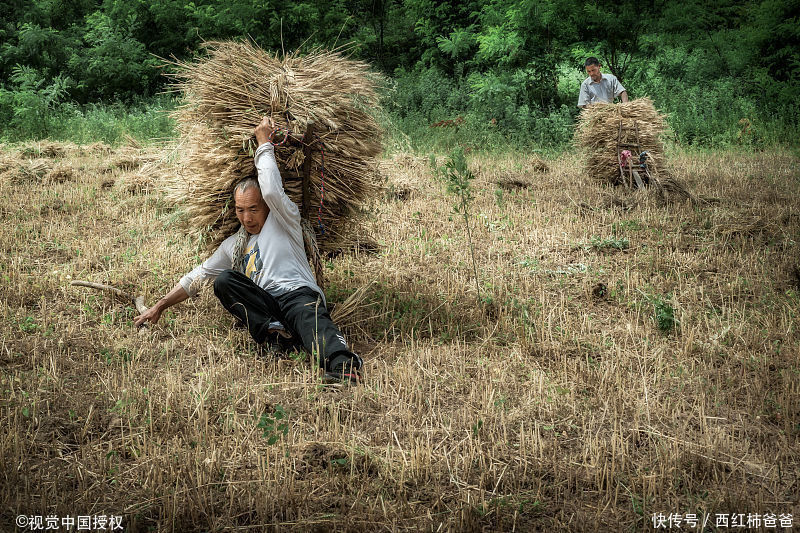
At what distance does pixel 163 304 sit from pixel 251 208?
97cm

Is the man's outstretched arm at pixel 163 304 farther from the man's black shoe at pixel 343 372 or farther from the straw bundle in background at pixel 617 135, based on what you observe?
the straw bundle in background at pixel 617 135

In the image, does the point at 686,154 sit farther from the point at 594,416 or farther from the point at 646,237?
the point at 594,416

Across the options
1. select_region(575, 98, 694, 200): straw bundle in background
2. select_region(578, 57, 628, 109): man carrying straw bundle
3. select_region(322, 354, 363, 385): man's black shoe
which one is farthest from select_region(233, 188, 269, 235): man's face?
select_region(578, 57, 628, 109): man carrying straw bundle

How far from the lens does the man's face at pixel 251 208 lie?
4.50 meters

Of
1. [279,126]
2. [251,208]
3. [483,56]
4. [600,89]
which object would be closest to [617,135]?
[600,89]

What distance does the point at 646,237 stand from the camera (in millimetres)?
6723

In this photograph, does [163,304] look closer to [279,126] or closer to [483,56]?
[279,126]

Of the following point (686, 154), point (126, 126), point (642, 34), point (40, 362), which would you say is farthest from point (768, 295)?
point (126, 126)

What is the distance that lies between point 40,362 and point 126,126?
988 centimetres

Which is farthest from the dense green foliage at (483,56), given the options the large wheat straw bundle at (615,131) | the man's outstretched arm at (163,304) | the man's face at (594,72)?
the man's outstretched arm at (163,304)

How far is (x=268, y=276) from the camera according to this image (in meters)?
4.59

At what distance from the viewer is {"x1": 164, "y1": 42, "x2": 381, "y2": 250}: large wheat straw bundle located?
176 inches

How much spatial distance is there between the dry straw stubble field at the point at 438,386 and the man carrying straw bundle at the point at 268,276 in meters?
0.20

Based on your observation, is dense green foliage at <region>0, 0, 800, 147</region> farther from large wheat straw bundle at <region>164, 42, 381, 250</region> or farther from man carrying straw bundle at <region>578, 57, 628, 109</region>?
large wheat straw bundle at <region>164, 42, 381, 250</region>
